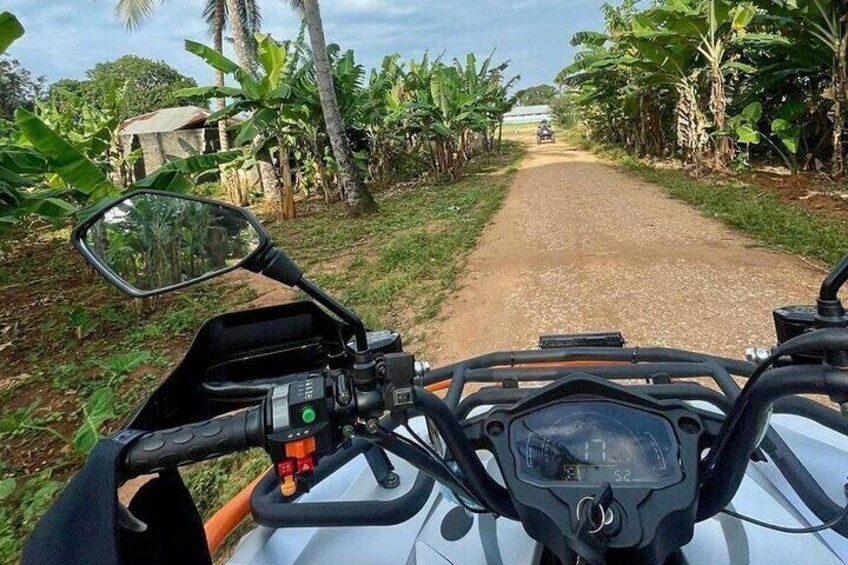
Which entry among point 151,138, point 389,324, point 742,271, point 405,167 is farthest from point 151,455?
point 151,138

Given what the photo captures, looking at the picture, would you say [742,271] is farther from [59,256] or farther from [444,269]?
[59,256]

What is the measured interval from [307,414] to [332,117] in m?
10.6

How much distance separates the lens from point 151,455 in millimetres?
821

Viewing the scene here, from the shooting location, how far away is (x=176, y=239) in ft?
3.96

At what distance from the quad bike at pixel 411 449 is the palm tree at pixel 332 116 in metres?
9.83

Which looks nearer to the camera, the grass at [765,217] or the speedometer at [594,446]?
the speedometer at [594,446]

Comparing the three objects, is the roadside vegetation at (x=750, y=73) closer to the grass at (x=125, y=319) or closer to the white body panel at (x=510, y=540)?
the grass at (x=125, y=319)

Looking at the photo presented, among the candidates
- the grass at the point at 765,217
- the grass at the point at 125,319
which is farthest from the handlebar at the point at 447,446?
the grass at the point at 765,217

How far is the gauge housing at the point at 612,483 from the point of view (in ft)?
2.65

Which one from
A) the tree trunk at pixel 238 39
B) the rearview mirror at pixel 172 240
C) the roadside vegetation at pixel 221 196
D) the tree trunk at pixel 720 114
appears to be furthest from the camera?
the tree trunk at pixel 238 39

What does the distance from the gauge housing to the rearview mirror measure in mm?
556

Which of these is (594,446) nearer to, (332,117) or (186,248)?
(186,248)

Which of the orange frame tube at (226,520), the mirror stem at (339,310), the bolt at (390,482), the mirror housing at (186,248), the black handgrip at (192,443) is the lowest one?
the bolt at (390,482)

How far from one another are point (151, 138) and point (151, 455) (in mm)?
26177
